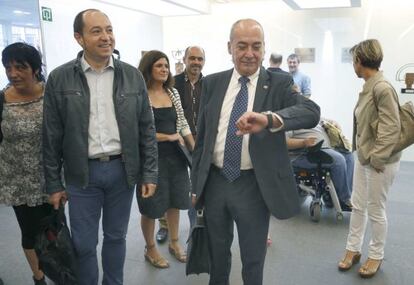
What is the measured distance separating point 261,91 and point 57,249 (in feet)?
4.23

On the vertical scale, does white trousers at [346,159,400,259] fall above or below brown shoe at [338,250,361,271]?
above

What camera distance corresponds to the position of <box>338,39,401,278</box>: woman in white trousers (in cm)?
223

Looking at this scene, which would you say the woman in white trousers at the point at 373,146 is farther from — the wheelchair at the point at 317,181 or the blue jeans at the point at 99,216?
the blue jeans at the point at 99,216

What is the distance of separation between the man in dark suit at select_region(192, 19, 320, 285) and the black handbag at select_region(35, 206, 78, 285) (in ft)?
2.29

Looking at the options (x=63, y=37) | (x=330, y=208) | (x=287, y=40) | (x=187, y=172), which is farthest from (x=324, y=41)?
(x=187, y=172)

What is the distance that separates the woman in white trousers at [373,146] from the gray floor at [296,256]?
6.5 inches

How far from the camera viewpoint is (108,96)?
6.01ft

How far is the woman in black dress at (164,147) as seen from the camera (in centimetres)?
257

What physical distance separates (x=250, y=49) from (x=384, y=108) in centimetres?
107

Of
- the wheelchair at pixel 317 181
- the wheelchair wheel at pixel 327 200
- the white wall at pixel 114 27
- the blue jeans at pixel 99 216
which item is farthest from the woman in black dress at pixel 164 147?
the white wall at pixel 114 27

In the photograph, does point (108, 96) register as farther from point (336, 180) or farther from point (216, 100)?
point (336, 180)

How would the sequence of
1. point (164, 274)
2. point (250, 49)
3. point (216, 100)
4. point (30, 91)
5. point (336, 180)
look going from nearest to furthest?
point (250, 49) < point (216, 100) < point (30, 91) < point (164, 274) < point (336, 180)

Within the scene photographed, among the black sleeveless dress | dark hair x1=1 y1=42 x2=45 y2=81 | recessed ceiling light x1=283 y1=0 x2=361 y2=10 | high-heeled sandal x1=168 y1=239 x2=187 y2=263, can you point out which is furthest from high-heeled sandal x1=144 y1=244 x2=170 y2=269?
recessed ceiling light x1=283 y1=0 x2=361 y2=10

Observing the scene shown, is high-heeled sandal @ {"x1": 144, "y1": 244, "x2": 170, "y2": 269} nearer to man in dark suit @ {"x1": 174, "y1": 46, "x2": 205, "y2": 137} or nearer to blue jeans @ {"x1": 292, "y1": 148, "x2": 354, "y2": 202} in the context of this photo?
man in dark suit @ {"x1": 174, "y1": 46, "x2": 205, "y2": 137}
